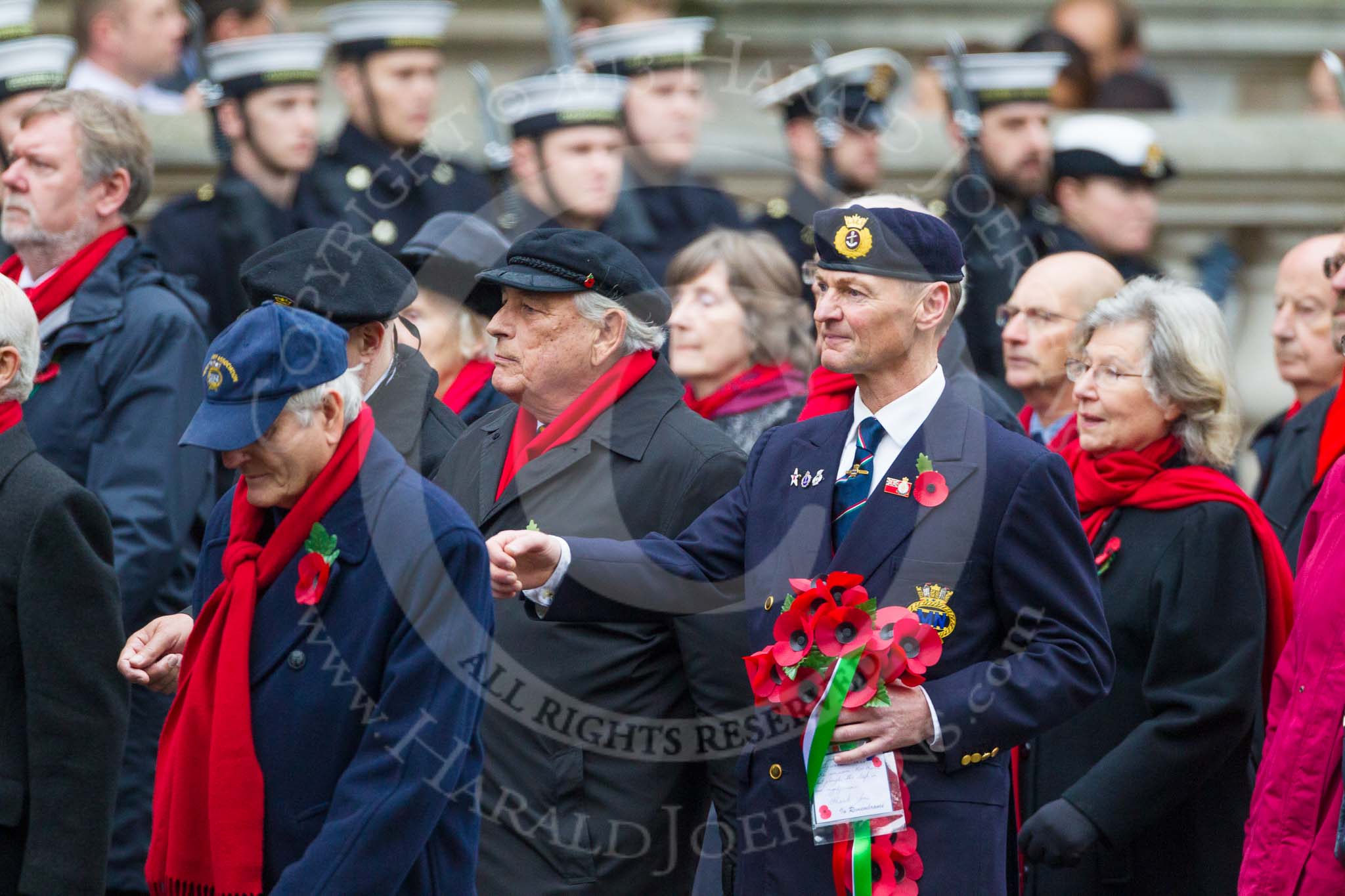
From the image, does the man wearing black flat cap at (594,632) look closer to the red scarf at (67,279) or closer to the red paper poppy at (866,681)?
the red paper poppy at (866,681)

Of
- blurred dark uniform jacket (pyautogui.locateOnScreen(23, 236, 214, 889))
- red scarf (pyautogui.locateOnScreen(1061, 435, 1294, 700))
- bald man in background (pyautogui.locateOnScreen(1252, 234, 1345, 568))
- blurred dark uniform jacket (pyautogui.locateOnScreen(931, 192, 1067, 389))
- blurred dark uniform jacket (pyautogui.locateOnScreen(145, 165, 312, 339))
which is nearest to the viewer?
red scarf (pyautogui.locateOnScreen(1061, 435, 1294, 700))

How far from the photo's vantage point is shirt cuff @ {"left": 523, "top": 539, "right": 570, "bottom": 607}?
4.66 m

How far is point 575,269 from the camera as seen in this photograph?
500 cm

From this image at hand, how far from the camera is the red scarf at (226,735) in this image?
158 inches

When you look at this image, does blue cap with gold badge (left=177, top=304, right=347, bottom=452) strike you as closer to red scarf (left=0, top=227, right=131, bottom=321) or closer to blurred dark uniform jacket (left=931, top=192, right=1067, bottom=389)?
red scarf (left=0, top=227, right=131, bottom=321)

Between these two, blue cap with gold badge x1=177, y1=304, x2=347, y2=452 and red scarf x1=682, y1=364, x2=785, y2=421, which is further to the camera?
red scarf x1=682, y1=364, x2=785, y2=421

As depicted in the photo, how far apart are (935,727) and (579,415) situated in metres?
1.25

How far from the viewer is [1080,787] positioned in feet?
16.7

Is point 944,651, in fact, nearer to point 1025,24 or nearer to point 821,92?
point 821,92

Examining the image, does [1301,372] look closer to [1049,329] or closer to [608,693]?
[1049,329]

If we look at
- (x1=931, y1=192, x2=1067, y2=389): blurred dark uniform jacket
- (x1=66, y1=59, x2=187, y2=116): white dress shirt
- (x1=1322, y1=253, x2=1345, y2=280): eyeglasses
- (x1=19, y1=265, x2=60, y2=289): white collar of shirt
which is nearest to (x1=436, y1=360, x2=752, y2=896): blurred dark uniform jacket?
(x1=1322, y1=253, x2=1345, y2=280): eyeglasses

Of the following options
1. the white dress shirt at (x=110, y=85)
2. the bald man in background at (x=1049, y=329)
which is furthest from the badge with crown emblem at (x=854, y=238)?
the white dress shirt at (x=110, y=85)

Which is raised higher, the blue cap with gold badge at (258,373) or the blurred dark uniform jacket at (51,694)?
the blue cap with gold badge at (258,373)

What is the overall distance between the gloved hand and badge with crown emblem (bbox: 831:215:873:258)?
4.81ft
